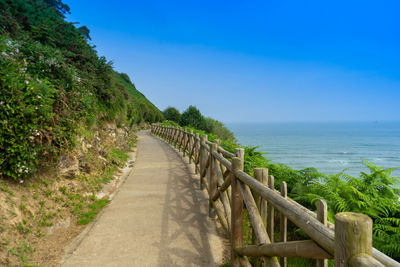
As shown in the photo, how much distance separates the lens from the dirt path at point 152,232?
350 centimetres

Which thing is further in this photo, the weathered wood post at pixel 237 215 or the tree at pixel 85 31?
the tree at pixel 85 31

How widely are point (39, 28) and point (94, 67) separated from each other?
6.95 ft

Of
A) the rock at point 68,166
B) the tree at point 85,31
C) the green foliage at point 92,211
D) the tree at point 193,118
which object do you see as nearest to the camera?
the green foliage at point 92,211

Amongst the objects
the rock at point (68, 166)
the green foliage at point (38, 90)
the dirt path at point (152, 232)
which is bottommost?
the dirt path at point (152, 232)

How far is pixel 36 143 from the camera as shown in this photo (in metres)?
4.55

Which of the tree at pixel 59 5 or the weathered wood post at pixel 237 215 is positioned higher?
the tree at pixel 59 5

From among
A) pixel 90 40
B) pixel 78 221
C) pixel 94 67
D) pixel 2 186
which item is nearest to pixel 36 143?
pixel 2 186

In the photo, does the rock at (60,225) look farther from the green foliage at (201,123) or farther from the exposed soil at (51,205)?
the green foliage at (201,123)

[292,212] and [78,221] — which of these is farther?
[78,221]

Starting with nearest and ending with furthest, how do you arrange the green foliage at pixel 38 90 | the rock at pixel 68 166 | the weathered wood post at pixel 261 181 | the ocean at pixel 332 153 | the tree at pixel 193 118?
the weathered wood post at pixel 261 181 → the green foliage at pixel 38 90 → the rock at pixel 68 166 → the ocean at pixel 332 153 → the tree at pixel 193 118

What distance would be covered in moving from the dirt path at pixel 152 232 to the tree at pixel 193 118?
28.8 meters

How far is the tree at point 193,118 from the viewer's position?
117 ft

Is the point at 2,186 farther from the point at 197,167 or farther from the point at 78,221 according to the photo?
the point at 197,167

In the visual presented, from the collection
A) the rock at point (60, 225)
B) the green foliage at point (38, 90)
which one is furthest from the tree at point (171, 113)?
the rock at point (60, 225)
